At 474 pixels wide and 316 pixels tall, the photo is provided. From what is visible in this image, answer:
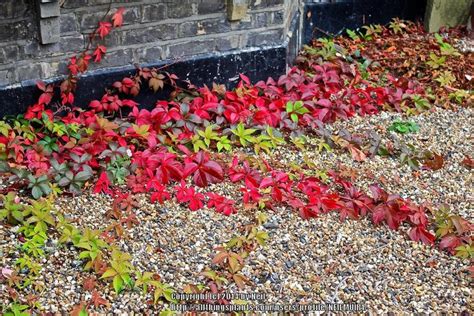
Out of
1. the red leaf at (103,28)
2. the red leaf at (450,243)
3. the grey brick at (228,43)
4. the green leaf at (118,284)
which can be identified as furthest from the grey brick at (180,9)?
the red leaf at (450,243)

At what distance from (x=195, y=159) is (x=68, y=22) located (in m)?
1.26

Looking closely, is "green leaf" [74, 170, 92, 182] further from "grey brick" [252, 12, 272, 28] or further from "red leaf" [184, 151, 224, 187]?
"grey brick" [252, 12, 272, 28]

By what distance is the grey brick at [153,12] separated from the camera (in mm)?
4559

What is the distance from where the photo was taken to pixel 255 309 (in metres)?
3.09

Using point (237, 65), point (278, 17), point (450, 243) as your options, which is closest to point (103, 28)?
point (237, 65)

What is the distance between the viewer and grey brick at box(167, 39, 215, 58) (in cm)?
477

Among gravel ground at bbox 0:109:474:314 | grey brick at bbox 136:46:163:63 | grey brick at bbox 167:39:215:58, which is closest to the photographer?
gravel ground at bbox 0:109:474:314

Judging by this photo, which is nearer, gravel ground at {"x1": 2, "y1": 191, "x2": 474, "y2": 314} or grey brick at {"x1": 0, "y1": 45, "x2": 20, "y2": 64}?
gravel ground at {"x1": 2, "y1": 191, "x2": 474, "y2": 314}

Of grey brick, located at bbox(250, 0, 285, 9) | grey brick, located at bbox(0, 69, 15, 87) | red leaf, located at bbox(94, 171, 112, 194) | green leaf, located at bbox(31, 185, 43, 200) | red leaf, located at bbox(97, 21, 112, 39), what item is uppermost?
grey brick, located at bbox(250, 0, 285, 9)

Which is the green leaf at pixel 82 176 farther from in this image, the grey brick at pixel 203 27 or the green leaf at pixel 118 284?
the grey brick at pixel 203 27

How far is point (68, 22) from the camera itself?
4348mm

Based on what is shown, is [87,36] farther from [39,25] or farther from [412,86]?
[412,86]

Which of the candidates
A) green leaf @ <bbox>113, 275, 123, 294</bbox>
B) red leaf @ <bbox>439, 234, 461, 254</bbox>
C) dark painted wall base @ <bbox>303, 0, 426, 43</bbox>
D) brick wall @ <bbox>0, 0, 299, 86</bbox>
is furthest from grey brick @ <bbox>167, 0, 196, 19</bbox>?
red leaf @ <bbox>439, 234, 461, 254</bbox>

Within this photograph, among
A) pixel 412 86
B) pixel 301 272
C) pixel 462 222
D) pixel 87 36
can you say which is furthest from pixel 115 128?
pixel 412 86
